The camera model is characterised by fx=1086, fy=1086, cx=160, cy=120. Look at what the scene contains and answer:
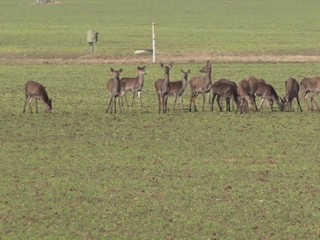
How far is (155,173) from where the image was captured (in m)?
17.5

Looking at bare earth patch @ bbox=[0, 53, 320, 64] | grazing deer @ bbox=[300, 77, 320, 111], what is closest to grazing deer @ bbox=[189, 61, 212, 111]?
grazing deer @ bbox=[300, 77, 320, 111]

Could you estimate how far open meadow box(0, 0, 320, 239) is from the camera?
13930 millimetres

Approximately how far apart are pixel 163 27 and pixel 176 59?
2169 cm

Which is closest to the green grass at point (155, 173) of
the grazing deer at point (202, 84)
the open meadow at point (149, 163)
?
the open meadow at point (149, 163)

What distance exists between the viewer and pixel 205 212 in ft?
47.7

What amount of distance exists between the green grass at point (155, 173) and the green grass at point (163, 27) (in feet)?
66.5

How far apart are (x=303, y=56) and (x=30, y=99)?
64.5 feet

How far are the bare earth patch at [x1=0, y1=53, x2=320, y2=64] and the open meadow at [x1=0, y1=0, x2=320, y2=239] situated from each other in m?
0.32

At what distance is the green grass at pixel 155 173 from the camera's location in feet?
45.3

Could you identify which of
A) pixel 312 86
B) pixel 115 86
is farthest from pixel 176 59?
pixel 115 86

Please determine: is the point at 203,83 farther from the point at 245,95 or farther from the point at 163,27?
the point at 163,27

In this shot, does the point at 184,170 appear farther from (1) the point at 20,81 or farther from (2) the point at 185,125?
(1) the point at 20,81

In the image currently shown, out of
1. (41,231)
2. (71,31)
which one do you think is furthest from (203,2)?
(41,231)

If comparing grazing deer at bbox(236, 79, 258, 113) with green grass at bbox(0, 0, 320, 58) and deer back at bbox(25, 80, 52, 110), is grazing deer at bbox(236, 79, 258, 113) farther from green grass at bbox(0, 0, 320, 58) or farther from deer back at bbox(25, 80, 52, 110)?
green grass at bbox(0, 0, 320, 58)
